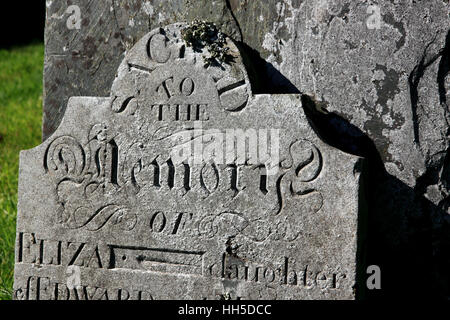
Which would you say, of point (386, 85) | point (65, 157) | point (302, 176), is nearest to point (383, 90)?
point (386, 85)

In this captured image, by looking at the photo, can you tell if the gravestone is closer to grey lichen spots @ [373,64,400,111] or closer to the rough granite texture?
the rough granite texture

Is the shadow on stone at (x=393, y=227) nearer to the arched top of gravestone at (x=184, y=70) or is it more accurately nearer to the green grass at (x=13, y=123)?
the arched top of gravestone at (x=184, y=70)

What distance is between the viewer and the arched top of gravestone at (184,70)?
257cm

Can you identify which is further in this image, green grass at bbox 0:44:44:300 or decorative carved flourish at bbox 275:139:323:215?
green grass at bbox 0:44:44:300

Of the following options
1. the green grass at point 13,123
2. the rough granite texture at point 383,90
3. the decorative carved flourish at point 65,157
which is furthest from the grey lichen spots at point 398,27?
the green grass at point 13,123

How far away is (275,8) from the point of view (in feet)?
8.93

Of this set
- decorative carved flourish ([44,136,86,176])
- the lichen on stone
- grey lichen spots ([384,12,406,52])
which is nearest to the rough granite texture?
grey lichen spots ([384,12,406,52])

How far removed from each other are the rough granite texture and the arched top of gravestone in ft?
0.43

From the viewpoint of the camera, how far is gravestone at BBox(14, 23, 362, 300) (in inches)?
96.3

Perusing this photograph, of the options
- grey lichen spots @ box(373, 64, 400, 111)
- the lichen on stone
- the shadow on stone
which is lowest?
the shadow on stone

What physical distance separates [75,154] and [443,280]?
178cm

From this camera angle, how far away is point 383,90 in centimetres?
257
